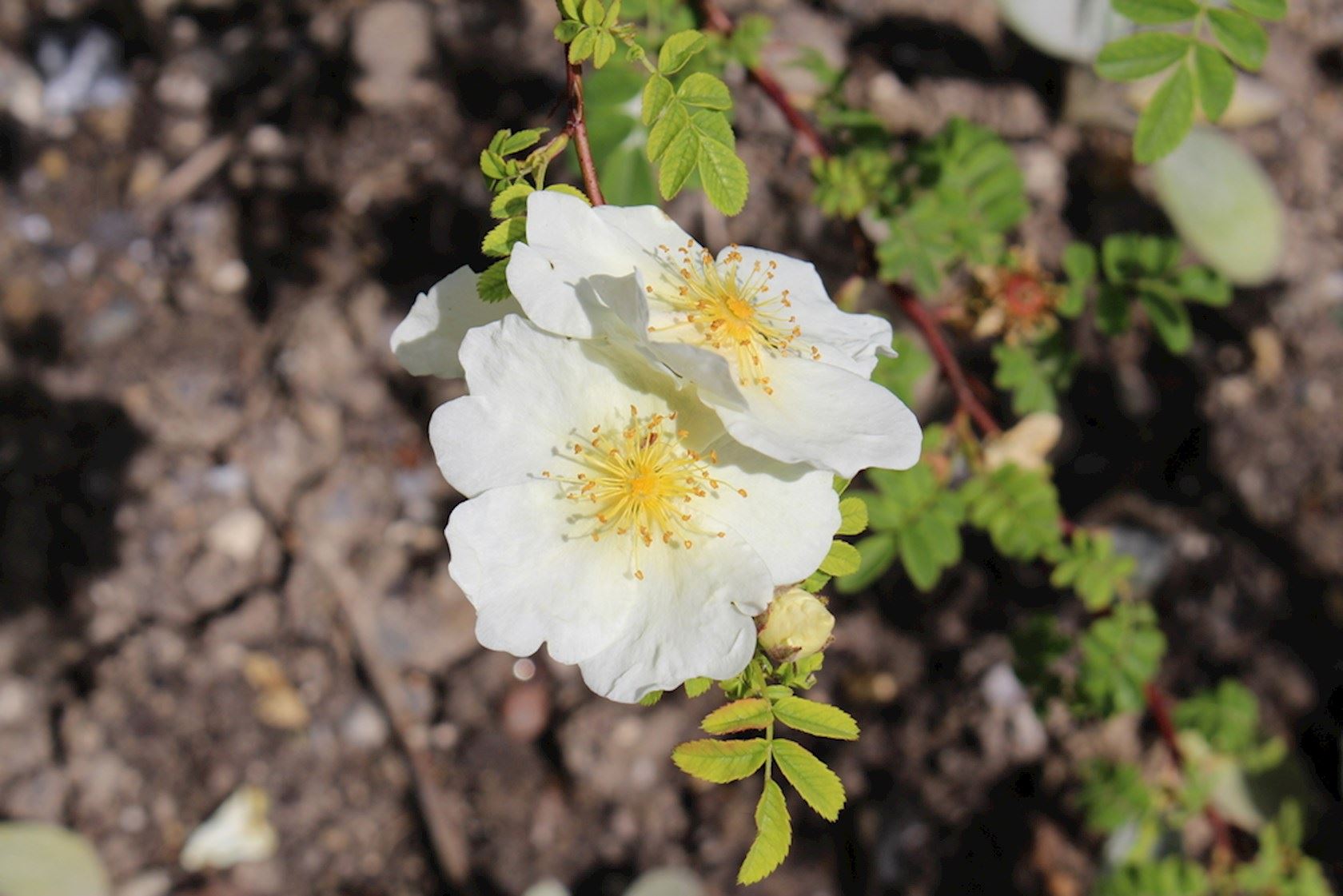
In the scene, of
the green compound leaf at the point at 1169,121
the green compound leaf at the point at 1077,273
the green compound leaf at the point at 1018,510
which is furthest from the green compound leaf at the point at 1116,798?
the green compound leaf at the point at 1169,121

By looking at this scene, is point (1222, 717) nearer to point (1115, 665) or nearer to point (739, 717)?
point (1115, 665)

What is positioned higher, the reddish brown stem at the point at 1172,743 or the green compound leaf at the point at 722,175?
the green compound leaf at the point at 722,175

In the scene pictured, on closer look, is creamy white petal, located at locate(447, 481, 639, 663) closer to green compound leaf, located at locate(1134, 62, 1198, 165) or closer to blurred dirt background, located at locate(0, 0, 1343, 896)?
green compound leaf, located at locate(1134, 62, 1198, 165)

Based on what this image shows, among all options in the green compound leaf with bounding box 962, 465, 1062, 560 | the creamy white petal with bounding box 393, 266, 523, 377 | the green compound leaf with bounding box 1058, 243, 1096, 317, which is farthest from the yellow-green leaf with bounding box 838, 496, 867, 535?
the green compound leaf with bounding box 1058, 243, 1096, 317

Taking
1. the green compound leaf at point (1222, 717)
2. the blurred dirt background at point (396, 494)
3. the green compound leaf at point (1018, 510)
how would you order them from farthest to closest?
1. the blurred dirt background at point (396, 494)
2. the green compound leaf at point (1222, 717)
3. the green compound leaf at point (1018, 510)

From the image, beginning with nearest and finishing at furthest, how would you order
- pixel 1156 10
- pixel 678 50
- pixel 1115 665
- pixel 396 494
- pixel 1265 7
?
pixel 678 50, pixel 1265 7, pixel 1156 10, pixel 1115 665, pixel 396 494

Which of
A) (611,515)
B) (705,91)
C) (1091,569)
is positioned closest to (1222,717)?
(1091,569)

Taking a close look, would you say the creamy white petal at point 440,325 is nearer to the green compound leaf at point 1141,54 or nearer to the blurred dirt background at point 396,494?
the green compound leaf at point 1141,54

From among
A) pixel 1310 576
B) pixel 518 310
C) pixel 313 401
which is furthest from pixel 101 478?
pixel 1310 576
